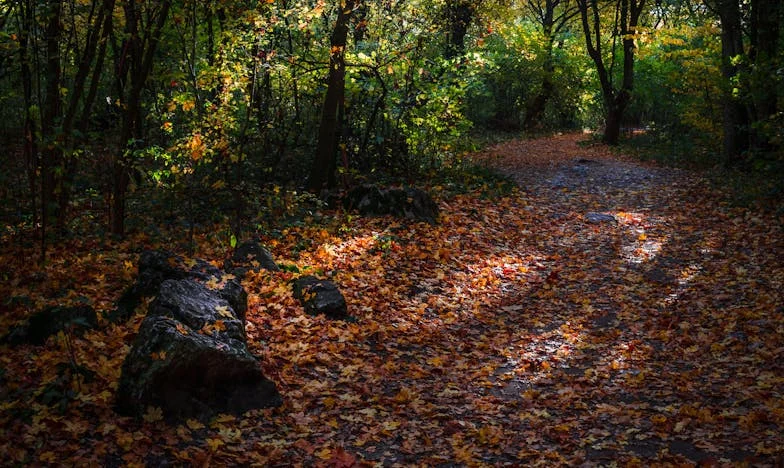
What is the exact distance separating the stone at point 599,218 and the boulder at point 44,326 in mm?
9770

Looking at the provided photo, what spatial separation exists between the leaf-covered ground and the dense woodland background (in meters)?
1.34

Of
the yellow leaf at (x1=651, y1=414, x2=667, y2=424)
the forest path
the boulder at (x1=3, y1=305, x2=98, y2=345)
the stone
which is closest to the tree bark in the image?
the forest path

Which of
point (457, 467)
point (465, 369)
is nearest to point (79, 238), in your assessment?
point (465, 369)

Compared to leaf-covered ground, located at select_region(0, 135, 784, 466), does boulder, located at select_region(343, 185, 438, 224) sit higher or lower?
higher

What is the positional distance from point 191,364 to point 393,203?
6.52 meters

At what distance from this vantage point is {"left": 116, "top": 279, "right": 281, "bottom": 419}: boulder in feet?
16.1

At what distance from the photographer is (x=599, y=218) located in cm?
1270

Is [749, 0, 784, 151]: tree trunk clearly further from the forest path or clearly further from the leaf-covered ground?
the leaf-covered ground

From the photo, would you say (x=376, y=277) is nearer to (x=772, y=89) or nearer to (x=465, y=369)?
(x=465, y=369)

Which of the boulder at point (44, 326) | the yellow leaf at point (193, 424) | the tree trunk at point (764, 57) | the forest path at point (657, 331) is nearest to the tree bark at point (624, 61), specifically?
the tree trunk at point (764, 57)

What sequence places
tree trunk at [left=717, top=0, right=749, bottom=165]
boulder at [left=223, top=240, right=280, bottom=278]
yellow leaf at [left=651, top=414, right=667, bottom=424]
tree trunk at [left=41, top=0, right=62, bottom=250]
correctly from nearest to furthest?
yellow leaf at [left=651, top=414, right=667, bottom=424], tree trunk at [left=41, top=0, right=62, bottom=250], boulder at [left=223, top=240, right=280, bottom=278], tree trunk at [left=717, top=0, right=749, bottom=165]

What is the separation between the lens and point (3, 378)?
16.5 feet

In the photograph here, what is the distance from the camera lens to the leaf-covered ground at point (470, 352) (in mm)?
4867

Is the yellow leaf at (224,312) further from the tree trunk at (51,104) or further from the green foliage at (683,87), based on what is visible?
the green foliage at (683,87)
